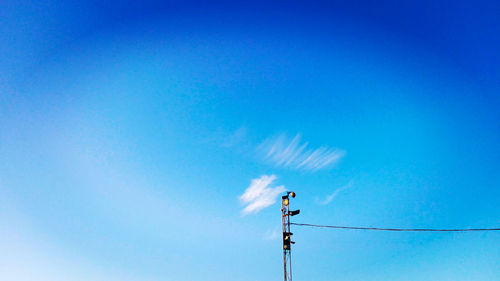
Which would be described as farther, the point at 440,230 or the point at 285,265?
the point at 440,230

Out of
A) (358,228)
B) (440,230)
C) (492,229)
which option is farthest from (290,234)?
(492,229)

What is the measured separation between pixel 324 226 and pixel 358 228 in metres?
2.69

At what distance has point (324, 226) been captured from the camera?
1964cm

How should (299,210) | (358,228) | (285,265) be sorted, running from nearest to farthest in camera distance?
(285,265) → (299,210) → (358,228)

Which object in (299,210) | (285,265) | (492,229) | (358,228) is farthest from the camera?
(358,228)

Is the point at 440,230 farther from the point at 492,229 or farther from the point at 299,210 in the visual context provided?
the point at 299,210

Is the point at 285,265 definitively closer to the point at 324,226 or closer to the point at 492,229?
the point at 324,226

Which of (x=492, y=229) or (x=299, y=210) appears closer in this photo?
(x=492, y=229)

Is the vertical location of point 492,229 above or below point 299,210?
below

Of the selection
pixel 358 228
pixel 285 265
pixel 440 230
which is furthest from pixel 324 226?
pixel 440 230

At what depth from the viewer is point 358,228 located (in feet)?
61.6

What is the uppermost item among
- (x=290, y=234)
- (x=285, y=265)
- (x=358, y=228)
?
(x=358, y=228)

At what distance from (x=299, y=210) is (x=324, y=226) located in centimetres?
503

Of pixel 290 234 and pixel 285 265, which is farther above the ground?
pixel 290 234
